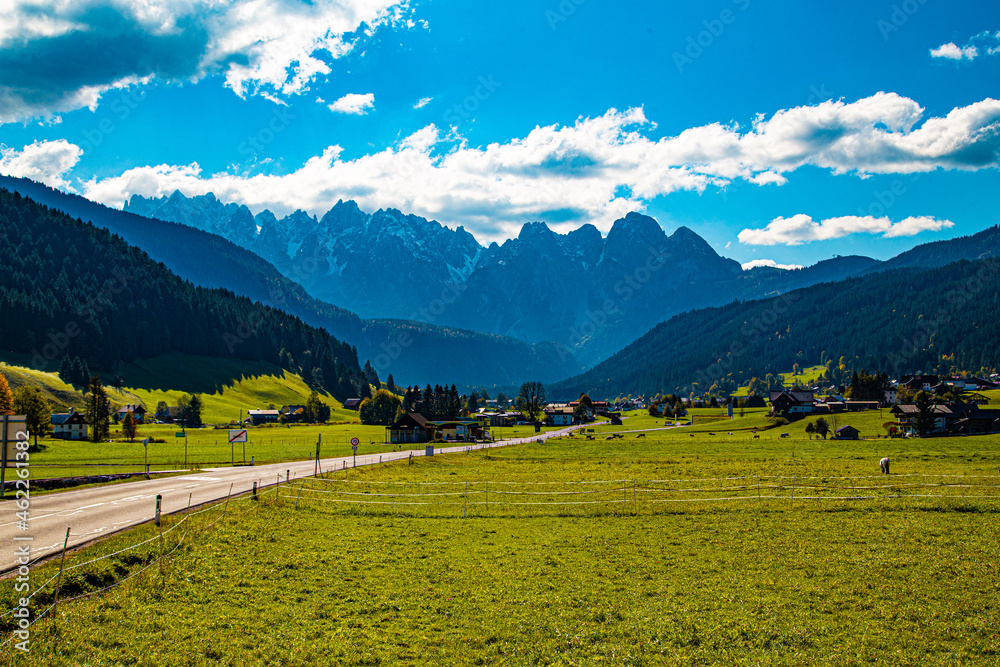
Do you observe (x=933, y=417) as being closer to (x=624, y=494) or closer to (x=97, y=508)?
(x=624, y=494)

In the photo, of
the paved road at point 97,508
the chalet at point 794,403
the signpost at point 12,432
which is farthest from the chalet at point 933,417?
the signpost at point 12,432

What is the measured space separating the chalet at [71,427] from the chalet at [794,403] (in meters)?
166

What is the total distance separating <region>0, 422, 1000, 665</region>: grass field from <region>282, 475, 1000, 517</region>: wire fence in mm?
485

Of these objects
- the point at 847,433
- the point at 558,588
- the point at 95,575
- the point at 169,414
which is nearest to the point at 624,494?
the point at 558,588

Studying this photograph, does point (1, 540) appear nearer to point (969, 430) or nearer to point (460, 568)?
point (460, 568)

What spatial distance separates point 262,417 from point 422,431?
86.8 metres

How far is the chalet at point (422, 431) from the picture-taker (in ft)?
380

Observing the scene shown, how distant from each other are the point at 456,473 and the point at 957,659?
4427cm

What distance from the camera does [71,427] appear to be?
4363 inches

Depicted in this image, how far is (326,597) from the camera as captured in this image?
17.9 meters

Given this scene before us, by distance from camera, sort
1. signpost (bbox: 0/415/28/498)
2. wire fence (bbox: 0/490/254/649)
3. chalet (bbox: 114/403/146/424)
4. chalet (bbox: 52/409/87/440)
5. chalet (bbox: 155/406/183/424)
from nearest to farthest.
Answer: wire fence (bbox: 0/490/254/649), signpost (bbox: 0/415/28/498), chalet (bbox: 52/409/87/440), chalet (bbox: 114/403/146/424), chalet (bbox: 155/406/183/424)

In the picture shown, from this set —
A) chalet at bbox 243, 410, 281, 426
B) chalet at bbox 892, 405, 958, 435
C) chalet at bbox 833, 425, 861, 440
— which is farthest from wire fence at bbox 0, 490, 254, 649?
chalet at bbox 243, 410, 281, 426

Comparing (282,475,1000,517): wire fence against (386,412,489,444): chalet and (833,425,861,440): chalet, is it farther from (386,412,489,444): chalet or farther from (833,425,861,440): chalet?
(386,412,489,444): chalet

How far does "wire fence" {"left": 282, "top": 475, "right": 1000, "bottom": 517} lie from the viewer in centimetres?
3397
